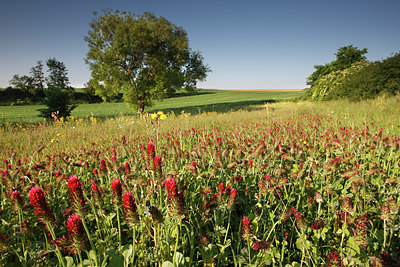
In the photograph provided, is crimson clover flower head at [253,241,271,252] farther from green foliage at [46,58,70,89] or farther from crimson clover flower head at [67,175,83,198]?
green foliage at [46,58,70,89]

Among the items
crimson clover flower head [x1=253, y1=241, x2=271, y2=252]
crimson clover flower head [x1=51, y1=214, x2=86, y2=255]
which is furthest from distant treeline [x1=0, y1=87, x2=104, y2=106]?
crimson clover flower head [x1=253, y1=241, x2=271, y2=252]

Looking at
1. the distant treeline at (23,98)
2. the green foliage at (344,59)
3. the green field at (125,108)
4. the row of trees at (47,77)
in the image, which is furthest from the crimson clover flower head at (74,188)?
the row of trees at (47,77)

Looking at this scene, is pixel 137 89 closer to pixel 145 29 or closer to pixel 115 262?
pixel 145 29

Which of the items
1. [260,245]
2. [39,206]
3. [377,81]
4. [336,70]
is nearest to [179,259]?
[260,245]

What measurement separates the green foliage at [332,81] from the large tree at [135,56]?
47.9 feet

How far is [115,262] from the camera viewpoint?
1355mm

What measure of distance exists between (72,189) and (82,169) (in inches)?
63.8

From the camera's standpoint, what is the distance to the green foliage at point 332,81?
61.1 ft

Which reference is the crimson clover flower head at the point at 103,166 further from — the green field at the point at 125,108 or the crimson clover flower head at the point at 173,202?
the green field at the point at 125,108

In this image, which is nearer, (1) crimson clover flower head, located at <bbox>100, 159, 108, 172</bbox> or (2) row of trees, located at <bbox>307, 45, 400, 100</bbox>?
(1) crimson clover flower head, located at <bbox>100, 159, 108, 172</bbox>

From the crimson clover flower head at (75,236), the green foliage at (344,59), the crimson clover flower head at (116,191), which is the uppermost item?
the green foliage at (344,59)

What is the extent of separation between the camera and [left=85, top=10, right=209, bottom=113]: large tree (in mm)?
17922

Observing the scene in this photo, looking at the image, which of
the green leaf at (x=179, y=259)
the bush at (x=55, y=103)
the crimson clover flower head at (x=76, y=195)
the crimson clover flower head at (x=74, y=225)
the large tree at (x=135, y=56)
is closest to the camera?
the crimson clover flower head at (x=74, y=225)

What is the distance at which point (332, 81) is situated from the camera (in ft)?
65.7
